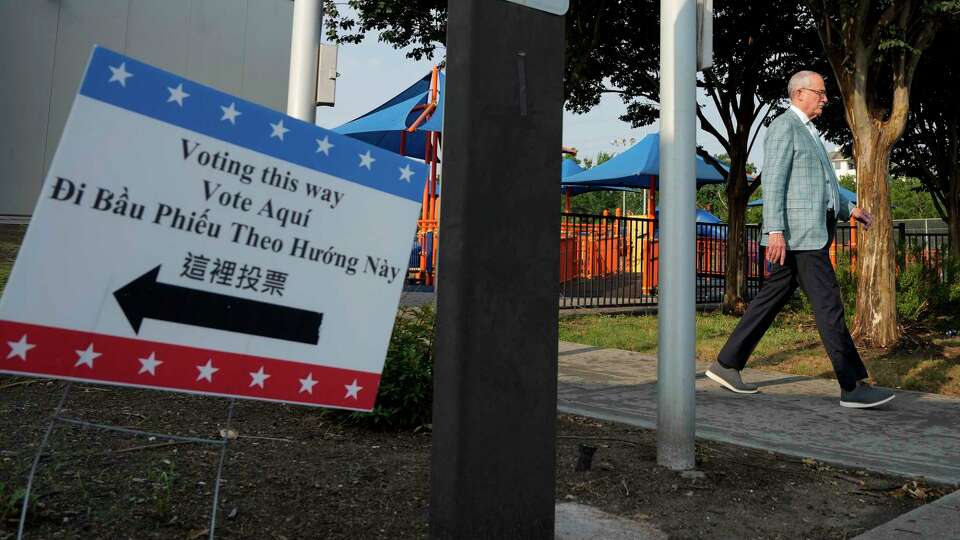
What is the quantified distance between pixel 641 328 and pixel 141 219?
835 centimetres

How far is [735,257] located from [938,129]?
7.42 m

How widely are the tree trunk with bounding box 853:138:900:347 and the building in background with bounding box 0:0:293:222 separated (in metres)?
6.20

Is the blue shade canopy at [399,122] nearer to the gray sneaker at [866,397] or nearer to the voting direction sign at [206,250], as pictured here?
the gray sneaker at [866,397]

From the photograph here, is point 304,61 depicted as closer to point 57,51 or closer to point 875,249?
point 57,51

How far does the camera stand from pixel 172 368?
1951mm

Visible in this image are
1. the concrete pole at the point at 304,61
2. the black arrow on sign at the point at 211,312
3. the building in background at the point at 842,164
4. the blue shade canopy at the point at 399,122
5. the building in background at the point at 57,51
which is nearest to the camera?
the black arrow on sign at the point at 211,312

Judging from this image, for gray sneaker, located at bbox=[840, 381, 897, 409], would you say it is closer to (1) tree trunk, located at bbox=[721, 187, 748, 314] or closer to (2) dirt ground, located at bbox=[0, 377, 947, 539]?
(2) dirt ground, located at bbox=[0, 377, 947, 539]

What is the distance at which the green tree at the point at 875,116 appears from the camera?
25.8ft

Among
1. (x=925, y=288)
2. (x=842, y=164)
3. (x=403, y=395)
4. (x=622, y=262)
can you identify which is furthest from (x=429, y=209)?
(x=842, y=164)

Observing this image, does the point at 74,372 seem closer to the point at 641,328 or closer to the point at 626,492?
the point at 626,492

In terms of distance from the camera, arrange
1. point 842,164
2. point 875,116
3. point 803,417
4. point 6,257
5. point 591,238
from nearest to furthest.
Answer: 1. point 803,417
2. point 6,257
3. point 875,116
4. point 591,238
5. point 842,164

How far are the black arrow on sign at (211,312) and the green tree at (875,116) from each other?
23.4ft

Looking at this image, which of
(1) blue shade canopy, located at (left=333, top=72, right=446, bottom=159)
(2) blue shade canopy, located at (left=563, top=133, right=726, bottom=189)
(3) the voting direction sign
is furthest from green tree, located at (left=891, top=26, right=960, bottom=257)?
(3) the voting direction sign

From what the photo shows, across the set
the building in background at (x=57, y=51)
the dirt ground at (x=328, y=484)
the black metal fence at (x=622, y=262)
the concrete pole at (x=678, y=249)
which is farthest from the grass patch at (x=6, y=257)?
the black metal fence at (x=622, y=262)
